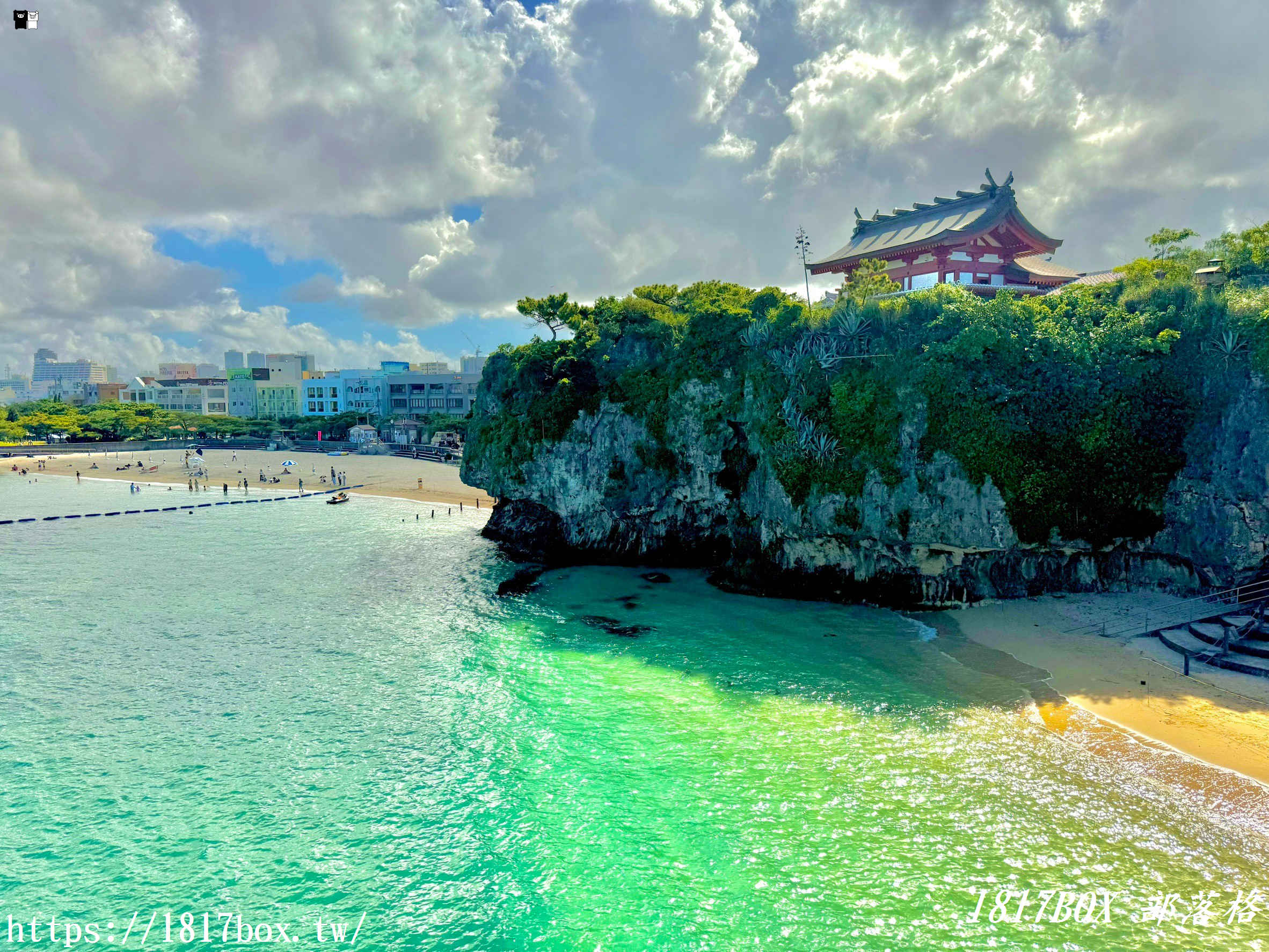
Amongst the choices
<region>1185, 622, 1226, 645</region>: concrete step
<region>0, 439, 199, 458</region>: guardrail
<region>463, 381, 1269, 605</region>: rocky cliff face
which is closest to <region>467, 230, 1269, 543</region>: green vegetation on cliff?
<region>463, 381, 1269, 605</region>: rocky cliff face

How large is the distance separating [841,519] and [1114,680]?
12.5m

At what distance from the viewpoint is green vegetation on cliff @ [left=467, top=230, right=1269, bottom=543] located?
2891cm

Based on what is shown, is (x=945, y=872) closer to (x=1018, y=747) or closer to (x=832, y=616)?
(x=1018, y=747)

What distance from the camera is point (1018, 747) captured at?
746 inches

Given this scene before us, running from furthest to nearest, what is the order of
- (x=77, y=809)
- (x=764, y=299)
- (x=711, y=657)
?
(x=764, y=299) → (x=711, y=657) → (x=77, y=809)

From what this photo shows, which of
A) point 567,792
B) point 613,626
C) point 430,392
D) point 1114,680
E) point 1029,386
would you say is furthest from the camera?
point 430,392

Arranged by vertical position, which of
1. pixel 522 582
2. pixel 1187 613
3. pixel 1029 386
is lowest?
pixel 522 582

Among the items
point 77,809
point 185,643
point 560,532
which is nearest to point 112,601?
point 185,643

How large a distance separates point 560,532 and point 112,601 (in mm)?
24348

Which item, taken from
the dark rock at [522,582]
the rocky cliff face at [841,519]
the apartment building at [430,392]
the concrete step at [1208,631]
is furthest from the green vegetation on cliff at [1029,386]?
the apartment building at [430,392]

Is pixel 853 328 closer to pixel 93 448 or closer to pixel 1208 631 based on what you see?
pixel 1208 631

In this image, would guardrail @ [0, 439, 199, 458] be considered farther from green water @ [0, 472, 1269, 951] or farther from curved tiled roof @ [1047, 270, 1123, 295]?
curved tiled roof @ [1047, 270, 1123, 295]

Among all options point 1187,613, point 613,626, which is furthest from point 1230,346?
point 613,626

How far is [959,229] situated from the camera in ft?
133
